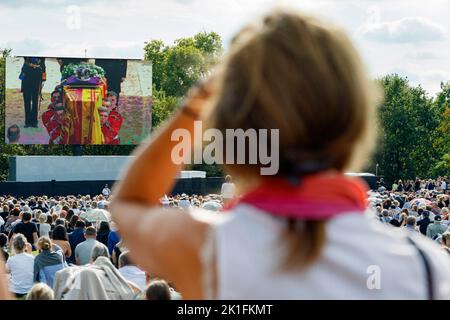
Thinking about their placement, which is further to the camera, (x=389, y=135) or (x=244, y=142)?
(x=389, y=135)

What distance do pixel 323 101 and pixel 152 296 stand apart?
470cm

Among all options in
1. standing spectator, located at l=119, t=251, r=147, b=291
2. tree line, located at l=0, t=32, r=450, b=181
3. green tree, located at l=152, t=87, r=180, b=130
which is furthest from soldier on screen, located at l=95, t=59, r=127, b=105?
standing spectator, located at l=119, t=251, r=147, b=291

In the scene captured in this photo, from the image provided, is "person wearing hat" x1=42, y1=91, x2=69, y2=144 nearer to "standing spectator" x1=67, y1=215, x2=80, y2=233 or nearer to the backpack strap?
"standing spectator" x1=67, y1=215, x2=80, y2=233

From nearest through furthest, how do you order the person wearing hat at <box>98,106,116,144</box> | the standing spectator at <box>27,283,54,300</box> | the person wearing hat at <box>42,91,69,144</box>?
the standing spectator at <box>27,283,54,300</box> → the person wearing hat at <box>42,91,69,144</box> → the person wearing hat at <box>98,106,116,144</box>

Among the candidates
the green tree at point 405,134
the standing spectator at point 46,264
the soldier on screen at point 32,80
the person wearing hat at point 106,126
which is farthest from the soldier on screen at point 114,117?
the standing spectator at point 46,264

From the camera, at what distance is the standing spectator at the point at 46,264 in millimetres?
10008

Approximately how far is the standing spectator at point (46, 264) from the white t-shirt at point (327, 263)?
887cm

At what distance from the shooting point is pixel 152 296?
5.95 meters

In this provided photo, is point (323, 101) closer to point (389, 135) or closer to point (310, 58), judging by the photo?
point (310, 58)

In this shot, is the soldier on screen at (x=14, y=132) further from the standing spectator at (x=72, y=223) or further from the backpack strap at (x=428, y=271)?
the backpack strap at (x=428, y=271)

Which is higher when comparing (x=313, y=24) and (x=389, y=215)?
(x=313, y=24)

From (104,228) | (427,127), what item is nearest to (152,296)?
(104,228)

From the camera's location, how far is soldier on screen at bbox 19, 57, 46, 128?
44312 mm

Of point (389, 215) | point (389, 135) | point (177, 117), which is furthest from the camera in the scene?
point (389, 135)
